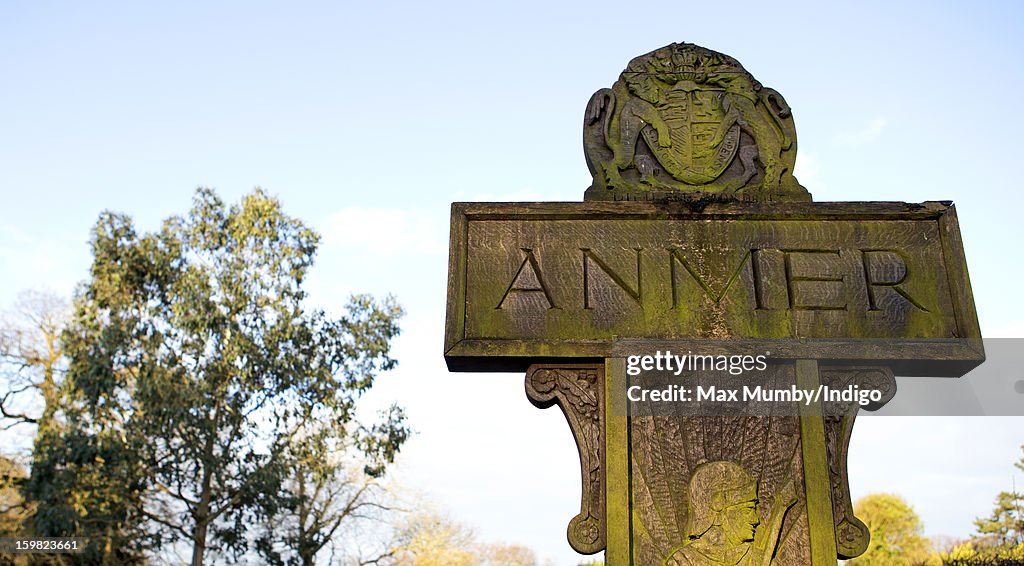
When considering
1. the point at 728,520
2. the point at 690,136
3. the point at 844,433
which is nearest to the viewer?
the point at 728,520

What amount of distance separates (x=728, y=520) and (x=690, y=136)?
217cm

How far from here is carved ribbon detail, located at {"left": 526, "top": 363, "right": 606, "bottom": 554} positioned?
3.52 metres

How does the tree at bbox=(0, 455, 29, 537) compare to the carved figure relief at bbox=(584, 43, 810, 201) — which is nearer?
the carved figure relief at bbox=(584, 43, 810, 201)

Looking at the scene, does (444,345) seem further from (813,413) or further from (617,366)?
(813,413)

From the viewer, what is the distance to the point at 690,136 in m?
4.43

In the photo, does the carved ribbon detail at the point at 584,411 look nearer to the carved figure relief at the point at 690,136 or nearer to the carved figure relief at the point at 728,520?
the carved figure relief at the point at 728,520

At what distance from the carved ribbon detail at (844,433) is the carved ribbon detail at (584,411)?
3.57ft

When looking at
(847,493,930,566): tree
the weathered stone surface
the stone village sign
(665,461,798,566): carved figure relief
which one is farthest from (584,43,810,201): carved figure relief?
(847,493,930,566): tree

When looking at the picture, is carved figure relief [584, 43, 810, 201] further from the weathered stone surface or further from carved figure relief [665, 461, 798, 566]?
carved figure relief [665, 461, 798, 566]

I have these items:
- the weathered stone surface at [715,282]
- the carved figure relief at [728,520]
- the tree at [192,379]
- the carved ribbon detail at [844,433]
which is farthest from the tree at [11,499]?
the carved ribbon detail at [844,433]

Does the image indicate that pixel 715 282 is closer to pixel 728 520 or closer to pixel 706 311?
pixel 706 311

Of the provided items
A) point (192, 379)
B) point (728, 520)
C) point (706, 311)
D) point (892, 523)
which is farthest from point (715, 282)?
point (892, 523)

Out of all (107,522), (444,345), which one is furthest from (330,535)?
(444,345)

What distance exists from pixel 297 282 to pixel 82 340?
16.9ft
